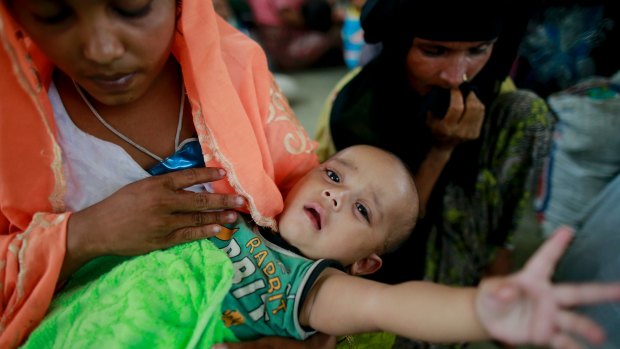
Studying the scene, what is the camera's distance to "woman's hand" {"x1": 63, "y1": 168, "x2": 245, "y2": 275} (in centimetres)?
71

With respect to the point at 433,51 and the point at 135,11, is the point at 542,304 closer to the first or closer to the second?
the point at 135,11

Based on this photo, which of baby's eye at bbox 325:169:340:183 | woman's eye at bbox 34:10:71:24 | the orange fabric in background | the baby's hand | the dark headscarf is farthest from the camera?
the dark headscarf

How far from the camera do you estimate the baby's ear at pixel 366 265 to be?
36.1 inches

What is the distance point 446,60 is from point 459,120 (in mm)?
148

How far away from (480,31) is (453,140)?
28cm

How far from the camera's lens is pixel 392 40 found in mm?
1148

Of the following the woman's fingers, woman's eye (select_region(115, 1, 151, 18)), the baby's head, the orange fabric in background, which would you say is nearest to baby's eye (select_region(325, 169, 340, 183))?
the baby's head

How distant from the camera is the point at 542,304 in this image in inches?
18.3

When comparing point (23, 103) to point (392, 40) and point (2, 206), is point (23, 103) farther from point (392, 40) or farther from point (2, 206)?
point (392, 40)

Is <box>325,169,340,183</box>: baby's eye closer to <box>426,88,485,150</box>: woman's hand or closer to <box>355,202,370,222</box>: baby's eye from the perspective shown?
<box>355,202,370,222</box>: baby's eye

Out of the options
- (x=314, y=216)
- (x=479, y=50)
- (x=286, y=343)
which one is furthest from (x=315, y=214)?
(x=479, y=50)

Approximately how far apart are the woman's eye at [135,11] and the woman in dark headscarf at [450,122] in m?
0.61

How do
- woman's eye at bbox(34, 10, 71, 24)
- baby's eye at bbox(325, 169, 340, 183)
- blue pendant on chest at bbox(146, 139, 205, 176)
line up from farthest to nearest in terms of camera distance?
1. baby's eye at bbox(325, 169, 340, 183)
2. blue pendant on chest at bbox(146, 139, 205, 176)
3. woman's eye at bbox(34, 10, 71, 24)

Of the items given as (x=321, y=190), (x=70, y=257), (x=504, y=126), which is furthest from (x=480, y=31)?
(x=70, y=257)
